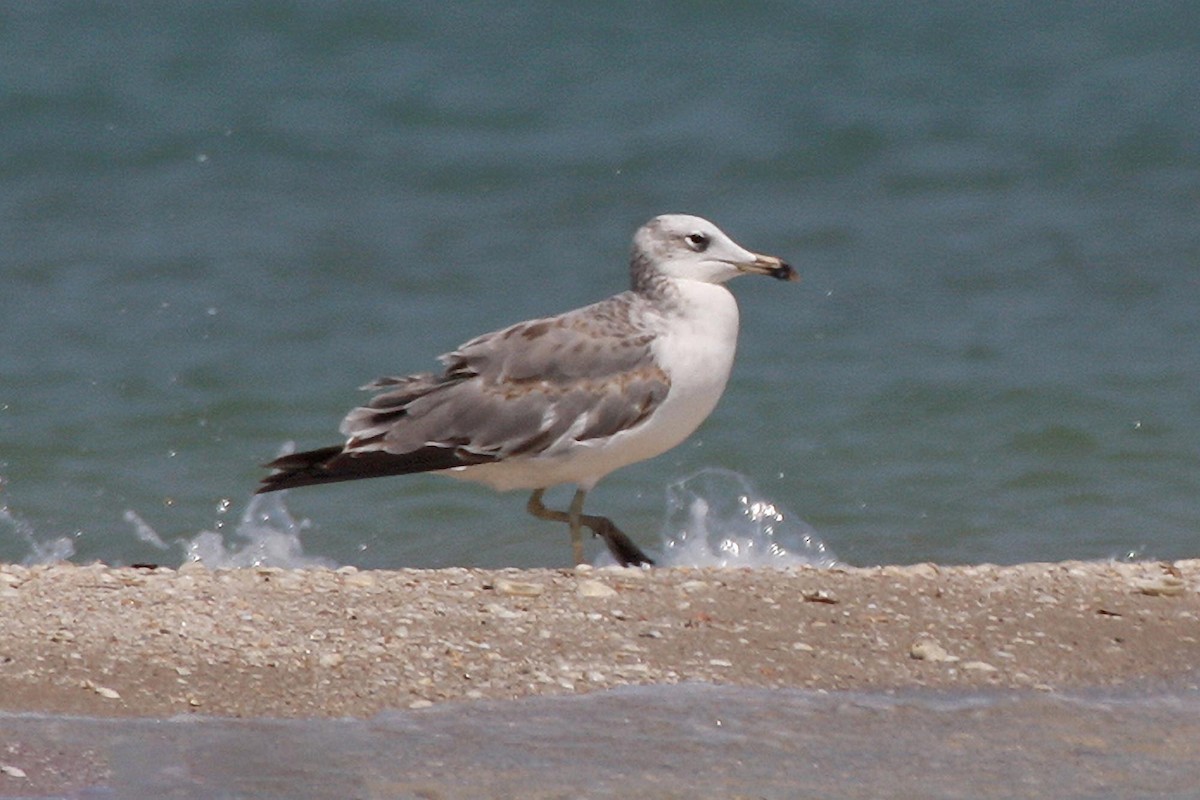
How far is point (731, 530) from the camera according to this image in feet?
24.5

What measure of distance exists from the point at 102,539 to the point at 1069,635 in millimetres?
3901

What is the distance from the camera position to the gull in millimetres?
6211

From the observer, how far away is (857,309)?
979cm

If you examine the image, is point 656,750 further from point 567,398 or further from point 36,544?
point 36,544

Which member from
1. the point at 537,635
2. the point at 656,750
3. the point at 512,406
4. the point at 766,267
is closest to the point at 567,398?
the point at 512,406

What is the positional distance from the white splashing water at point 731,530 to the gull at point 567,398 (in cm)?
86

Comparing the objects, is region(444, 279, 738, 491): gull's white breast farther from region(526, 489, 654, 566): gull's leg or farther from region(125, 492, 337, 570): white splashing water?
region(125, 492, 337, 570): white splashing water

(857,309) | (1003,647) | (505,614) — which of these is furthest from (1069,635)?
(857,309)

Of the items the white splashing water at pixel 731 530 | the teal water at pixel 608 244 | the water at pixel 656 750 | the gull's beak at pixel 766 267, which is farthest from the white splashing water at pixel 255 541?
the water at pixel 656 750

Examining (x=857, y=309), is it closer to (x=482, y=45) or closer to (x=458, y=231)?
(x=458, y=231)

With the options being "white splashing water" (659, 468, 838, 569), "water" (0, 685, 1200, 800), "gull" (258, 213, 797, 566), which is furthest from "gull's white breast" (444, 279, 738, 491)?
"water" (0, 685, 1200, 800)

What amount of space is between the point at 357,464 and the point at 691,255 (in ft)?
3.82

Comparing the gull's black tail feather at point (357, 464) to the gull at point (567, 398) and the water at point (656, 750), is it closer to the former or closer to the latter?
the gull at point (567, 398)

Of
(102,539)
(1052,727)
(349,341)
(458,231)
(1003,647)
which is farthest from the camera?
(458,231)
